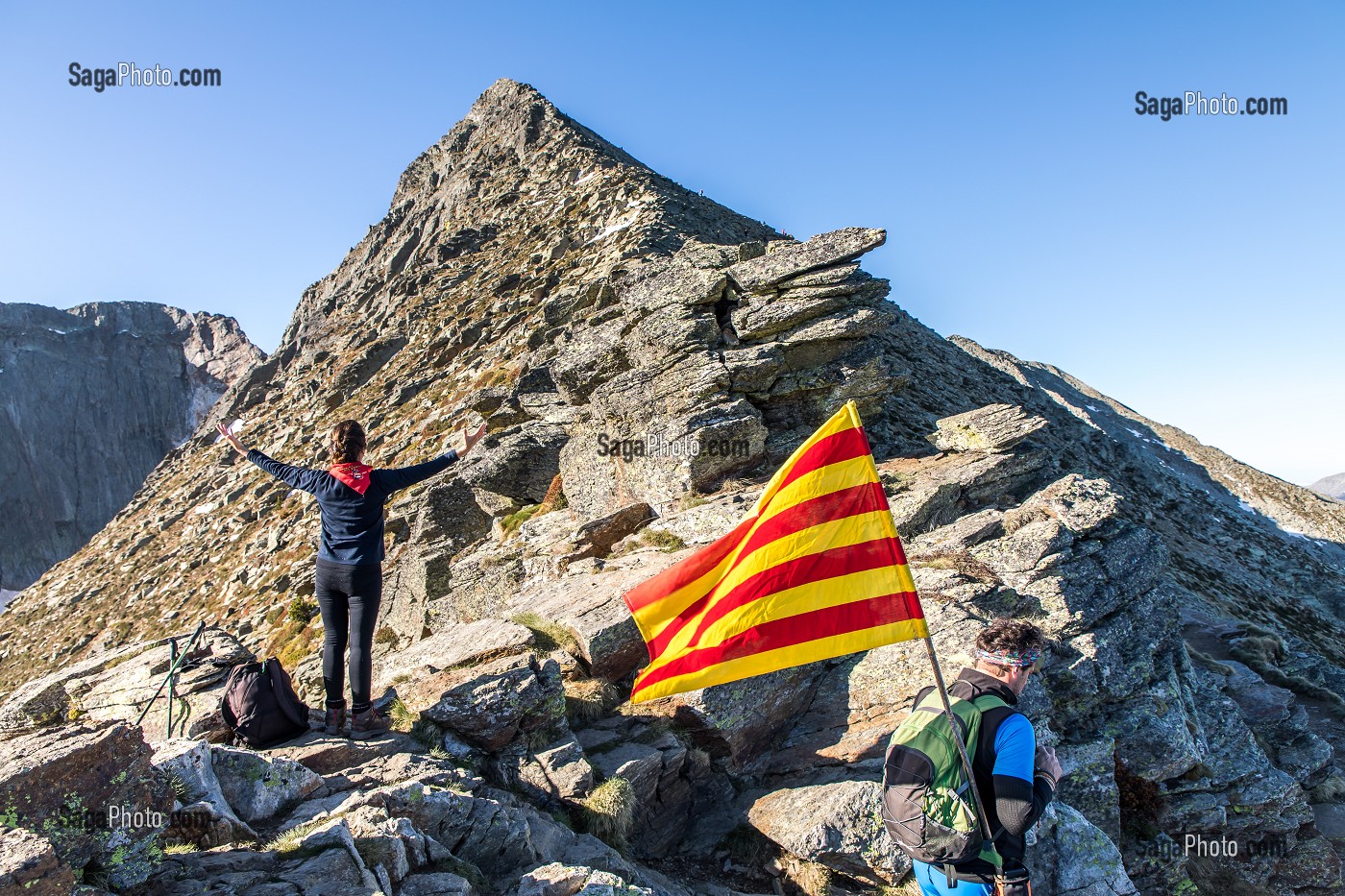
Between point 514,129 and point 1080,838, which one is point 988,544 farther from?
point 514,129

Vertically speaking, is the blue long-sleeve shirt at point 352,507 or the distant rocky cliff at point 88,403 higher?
the distant rocky cliff at point 88,403

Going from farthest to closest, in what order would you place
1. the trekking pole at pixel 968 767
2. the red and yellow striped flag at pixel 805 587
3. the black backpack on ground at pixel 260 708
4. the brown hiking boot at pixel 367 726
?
the brown hiking boot at pixel 367 726
the black backpack on ground at pixel 260 708
the red and yellow striped flag at pixel 805 587
the trekking pole at pixel 968 767

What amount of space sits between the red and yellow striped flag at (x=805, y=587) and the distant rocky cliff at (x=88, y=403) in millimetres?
119998

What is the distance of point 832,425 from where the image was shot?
5824 millimetres

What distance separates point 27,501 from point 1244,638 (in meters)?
135

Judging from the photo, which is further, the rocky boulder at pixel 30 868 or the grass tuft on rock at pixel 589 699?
the grass tuft on rock at pixel 589 699

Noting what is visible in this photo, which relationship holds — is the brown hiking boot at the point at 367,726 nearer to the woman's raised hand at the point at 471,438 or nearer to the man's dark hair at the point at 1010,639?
the woman's raised hand at the point at 471,438

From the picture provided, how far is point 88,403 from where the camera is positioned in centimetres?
10462

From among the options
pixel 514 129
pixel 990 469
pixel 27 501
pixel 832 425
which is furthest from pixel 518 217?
pixel 27 501

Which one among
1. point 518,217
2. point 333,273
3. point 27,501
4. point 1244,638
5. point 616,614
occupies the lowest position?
point 1244,638

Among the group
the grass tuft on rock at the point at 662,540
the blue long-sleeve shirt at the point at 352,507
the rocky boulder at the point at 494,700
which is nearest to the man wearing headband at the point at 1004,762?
the rocky boulder at the point at 494,700

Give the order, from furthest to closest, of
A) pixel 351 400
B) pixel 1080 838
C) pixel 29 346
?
pixel 29 346, pixel 351 400, pixel 1080 838

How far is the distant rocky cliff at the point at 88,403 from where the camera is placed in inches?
3824

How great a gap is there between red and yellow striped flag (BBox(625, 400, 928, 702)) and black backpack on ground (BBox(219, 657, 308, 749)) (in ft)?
14.1
